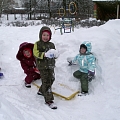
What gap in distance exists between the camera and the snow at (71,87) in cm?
340

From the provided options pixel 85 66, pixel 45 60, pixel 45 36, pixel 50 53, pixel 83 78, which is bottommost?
pixel 83 78

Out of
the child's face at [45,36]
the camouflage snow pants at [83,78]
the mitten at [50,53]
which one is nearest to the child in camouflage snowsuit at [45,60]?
the child's face at [45,36]

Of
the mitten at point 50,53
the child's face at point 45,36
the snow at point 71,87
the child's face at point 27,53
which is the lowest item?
the snow at point 71,87

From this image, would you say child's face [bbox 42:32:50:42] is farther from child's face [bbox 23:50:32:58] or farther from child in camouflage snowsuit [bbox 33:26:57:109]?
child's face [bbox 23:50:32:58]

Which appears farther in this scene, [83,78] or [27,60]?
[27,60]

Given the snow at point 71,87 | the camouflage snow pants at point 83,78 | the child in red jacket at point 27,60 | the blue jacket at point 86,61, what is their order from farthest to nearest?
the child in red jacket at point 27,60
the blue jacket at point 86,61
the camouflage snow pants at point 83,78
the snow at point 71,87

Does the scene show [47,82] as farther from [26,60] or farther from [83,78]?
[26,60]

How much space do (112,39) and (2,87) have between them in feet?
11.3

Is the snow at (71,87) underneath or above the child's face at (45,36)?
underneath

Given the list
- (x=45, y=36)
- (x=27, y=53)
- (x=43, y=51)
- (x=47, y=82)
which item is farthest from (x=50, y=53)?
(x=27, y=53)

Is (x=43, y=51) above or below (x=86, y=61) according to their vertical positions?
above

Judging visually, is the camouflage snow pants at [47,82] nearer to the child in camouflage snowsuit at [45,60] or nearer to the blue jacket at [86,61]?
the child in camouflage snowsuit at [45,60]

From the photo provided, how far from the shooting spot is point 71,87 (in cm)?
452

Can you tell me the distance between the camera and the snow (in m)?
3.40
